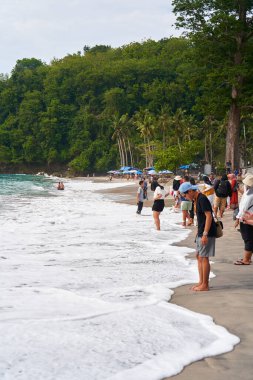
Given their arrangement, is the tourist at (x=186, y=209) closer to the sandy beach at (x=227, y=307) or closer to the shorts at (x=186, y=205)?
the shorts at (x=186, y=205)

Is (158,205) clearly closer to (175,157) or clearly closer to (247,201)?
(247,201)

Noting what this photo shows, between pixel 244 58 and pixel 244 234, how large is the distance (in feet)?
76.7

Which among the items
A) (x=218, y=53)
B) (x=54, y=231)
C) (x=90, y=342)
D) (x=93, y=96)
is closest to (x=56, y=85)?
(x=93, y=96)

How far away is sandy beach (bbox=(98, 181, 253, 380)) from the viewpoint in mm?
3883

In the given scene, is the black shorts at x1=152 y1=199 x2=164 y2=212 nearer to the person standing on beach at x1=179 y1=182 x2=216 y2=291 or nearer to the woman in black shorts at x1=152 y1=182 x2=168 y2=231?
the woman in black shorts at x1=152 y1=182 x2=168 y2=231

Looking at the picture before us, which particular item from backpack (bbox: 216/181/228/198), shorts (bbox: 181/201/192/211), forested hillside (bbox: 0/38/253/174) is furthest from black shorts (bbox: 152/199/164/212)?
forested hillside (bbox: 0/38/253/174)

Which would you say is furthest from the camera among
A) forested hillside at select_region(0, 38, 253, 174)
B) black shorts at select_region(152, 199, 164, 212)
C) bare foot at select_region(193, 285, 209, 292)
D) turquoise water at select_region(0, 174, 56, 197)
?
forested hillside at select_region(0, 38, 253, 174)

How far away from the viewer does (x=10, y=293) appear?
6.30 metres

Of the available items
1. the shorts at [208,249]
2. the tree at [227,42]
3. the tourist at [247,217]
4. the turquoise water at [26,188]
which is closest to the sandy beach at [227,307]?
the shorts at [208,249]

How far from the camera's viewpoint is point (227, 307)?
5617 mm

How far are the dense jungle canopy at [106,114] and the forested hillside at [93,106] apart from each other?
0.72 feet

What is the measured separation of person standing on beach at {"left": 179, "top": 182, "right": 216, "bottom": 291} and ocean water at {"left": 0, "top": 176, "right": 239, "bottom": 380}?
54cm

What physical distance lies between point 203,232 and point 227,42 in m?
25.3

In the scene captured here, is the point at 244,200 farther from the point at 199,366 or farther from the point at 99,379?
the point at 99,379
